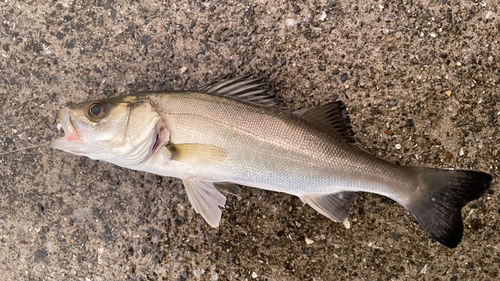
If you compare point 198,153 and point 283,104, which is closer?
point 198,153

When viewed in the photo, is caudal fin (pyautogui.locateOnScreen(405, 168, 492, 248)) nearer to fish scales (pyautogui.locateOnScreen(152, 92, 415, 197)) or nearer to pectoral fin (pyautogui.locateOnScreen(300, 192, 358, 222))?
fish scales (pyautogui.locateOnScreen(152, 92, 415, 197))

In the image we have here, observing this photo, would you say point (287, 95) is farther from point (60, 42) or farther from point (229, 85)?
point (60, 42)

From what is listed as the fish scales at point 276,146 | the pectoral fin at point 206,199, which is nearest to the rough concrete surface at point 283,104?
the pectoral fin at point 206,199

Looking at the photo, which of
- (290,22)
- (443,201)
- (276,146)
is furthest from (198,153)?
(443,201)

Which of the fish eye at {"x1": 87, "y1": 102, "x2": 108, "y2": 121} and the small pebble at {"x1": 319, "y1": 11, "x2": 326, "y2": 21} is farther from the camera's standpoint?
the small pebble at {"x1": 319, "y1": 11, "x2": 326, "y2": 21}

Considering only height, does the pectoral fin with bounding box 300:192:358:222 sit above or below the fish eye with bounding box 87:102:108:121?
below

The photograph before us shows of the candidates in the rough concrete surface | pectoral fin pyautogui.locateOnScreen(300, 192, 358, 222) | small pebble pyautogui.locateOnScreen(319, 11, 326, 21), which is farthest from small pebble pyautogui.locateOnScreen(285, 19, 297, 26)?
pectoral fin pyautogui.locateOnScreen(300, 192, 358, 222)

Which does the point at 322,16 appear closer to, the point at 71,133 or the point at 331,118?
the point at 331,118

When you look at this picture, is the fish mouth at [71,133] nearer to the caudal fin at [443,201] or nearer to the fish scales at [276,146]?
the fish scales at [276,146]
